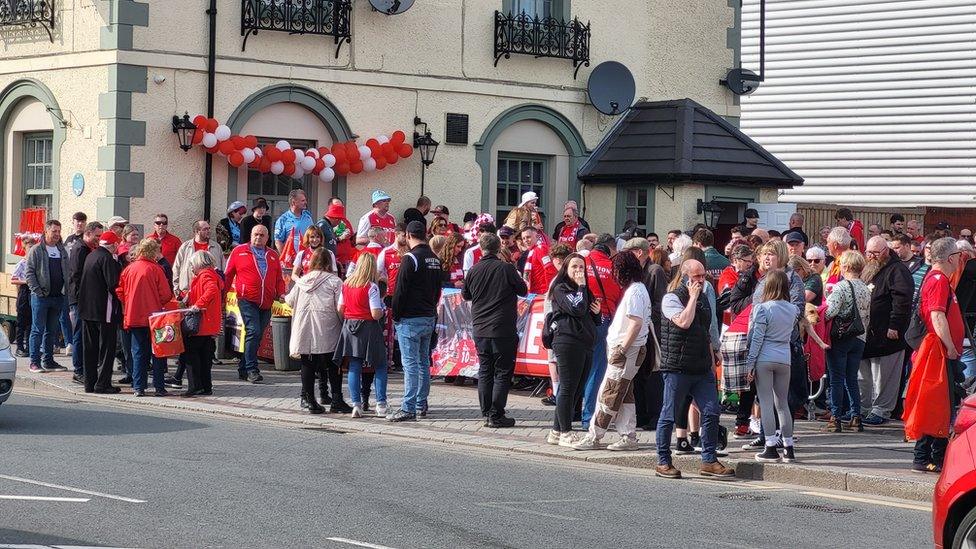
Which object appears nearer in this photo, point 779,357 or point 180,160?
point 779,357

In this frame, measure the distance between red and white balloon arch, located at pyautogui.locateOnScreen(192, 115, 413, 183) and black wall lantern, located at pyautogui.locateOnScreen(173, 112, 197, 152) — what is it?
0.23 ft

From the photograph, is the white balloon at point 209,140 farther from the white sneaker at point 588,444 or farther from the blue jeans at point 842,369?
the blue jeans at point 842,369

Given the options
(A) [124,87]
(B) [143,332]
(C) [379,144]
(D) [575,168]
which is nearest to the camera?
(B) [143,332]

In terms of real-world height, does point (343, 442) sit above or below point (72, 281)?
below

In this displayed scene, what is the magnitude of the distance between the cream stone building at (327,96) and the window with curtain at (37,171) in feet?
0.10

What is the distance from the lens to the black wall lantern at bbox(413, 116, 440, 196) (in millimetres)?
21969

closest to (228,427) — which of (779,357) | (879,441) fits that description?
(779,357)

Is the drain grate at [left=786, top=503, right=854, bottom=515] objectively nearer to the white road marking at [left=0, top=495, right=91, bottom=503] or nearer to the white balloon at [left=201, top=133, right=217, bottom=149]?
the white road marking at [left=0, top=495, right=91, bottom=503]

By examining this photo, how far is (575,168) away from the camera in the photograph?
24.0m

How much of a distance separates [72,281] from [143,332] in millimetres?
1576

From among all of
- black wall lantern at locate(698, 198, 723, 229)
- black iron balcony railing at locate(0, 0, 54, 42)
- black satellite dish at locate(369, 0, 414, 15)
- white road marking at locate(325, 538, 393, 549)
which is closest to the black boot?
white road marking at locate(325, 538, 393, 549)

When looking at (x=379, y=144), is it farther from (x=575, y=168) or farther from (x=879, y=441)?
(x=879, y=441)

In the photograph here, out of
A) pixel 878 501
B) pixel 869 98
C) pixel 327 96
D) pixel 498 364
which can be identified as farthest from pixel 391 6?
pixel 878 501

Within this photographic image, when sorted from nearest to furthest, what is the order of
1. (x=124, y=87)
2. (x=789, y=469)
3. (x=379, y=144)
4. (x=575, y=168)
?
1. (x=789, y=469)
2. (x=124, y=87)
3. (x=379, y=144)
4. (x=575, y=168)
